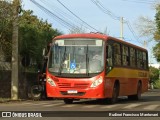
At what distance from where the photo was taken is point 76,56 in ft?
71.3

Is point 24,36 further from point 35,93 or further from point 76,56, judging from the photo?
point 76,56

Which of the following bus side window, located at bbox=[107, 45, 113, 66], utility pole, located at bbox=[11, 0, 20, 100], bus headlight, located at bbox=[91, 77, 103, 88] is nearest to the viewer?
bus headlight, located at bbox=[91, 77, 103, 88]

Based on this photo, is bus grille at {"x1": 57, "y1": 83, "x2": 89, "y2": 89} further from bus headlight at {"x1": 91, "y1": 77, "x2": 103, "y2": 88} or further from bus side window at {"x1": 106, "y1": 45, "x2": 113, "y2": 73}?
bus side window at {"x1": 106, "y1": 45, "x2": 113, "y2": 73}

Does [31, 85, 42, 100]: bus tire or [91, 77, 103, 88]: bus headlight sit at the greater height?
[91, 77, 103, 88]: bus headlight

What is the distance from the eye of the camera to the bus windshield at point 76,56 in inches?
843

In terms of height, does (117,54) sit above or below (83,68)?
above

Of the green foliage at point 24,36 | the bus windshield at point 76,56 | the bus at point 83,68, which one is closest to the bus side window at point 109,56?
the bus at point 83,68

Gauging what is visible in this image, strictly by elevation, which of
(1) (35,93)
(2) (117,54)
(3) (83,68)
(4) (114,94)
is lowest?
(1) (35,93)

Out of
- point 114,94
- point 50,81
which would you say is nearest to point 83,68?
point 50,81

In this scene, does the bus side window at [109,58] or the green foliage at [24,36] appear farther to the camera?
the green foliage at [24,36]

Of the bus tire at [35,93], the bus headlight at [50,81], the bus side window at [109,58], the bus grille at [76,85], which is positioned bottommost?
the bus tire at [35,93]

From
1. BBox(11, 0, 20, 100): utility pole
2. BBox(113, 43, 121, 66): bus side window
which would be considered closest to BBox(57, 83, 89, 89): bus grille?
BBox(113, 43, 121, 66): bus side window

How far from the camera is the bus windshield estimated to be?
70.3 ft

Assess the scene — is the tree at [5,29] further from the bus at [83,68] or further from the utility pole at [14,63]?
the bus at [83,68]
